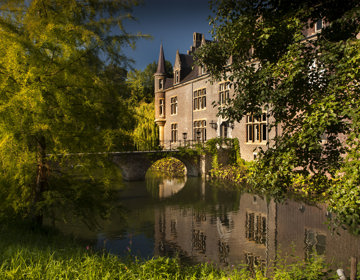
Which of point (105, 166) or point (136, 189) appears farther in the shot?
point (136, 189)

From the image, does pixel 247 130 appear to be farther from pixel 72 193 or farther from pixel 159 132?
pixel 72 193

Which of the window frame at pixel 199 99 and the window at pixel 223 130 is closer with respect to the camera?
the window at pixel 223 130

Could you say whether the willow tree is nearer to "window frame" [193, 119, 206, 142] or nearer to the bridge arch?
the bridge arch

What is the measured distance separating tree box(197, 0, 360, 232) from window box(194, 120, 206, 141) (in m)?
18.5

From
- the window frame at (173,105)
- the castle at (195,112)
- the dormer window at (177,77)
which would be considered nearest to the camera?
the castle at (195,112)

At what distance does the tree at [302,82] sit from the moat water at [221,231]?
1283 mm

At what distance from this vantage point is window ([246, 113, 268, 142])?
766 inches

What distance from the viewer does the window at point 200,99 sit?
24.3m

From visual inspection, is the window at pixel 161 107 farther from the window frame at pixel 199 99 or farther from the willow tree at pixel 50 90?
the willow tree at pixel 50 90

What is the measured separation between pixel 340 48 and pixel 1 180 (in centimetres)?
666

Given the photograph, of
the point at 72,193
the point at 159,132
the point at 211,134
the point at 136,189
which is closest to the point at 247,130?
the point at 211,134

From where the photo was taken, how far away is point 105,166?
23.5ft

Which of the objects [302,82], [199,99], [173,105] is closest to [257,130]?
[199,99]

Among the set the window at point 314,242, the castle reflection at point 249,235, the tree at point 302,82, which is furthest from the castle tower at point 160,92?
the tree at point 302,82
